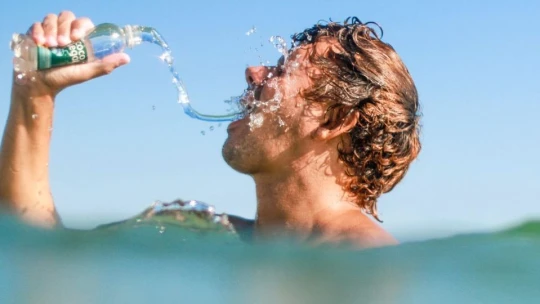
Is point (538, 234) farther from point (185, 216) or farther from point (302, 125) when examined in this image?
point (185, 216)

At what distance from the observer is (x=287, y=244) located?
4.87 m

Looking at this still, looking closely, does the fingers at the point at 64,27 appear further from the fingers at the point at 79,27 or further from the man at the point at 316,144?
the man at the point at 316,144

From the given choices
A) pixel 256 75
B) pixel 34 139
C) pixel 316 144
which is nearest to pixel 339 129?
pixel 316 144

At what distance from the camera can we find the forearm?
461cm

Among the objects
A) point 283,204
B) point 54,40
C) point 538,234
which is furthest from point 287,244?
point 54,40

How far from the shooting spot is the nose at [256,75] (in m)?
5.09

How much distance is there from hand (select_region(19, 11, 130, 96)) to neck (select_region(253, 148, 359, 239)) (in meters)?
1.15

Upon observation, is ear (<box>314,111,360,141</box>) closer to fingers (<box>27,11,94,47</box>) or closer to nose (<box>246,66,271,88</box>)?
nose (<box>246,66,271,88</box>)

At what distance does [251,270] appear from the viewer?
13.6ft

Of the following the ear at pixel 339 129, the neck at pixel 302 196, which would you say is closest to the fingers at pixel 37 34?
the neck at pixel 302 196

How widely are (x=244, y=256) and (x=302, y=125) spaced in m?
1.05

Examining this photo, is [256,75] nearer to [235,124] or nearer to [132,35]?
[235,124]

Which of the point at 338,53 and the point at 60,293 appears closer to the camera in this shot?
the point at 60,293

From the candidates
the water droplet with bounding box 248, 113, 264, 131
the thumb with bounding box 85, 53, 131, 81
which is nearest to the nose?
the water droplet with bounding box 248, 113, 264, 131
